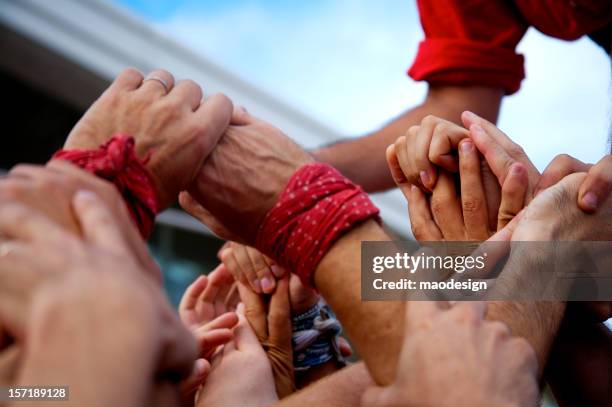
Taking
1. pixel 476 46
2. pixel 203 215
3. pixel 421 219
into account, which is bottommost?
pixel 203 215

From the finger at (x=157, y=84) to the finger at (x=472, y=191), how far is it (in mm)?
480

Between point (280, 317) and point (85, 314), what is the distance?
1005 millimetres

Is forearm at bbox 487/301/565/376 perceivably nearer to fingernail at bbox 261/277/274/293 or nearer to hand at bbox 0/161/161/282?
hand at bbox 0/161/161/282

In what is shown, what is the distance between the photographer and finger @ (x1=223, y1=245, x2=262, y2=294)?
1585mm

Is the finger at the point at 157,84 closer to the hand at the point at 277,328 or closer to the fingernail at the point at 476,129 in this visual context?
the fingernail at the point at 476,129

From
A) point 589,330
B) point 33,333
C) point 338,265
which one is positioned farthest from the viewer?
point 589,330

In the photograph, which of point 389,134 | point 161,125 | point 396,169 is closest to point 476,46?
point 389,134

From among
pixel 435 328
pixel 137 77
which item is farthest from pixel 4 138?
pixel 435 328

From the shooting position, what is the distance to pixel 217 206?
1157mm

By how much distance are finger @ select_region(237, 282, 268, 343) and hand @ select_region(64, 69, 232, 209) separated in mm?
590

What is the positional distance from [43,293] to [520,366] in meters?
0.55

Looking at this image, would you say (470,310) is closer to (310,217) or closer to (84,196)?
(310,217)

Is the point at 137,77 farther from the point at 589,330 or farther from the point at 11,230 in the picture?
the point at 589,330

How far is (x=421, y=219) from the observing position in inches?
53.6
